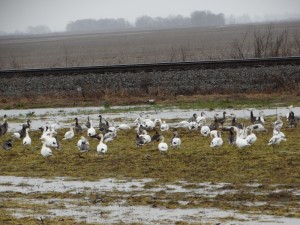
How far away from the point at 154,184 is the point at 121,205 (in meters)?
2.05

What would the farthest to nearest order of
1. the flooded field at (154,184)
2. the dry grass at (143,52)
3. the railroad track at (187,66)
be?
the dry grass at (143,52) → the railroad track at (187,66) → the flooded field at (154,184)

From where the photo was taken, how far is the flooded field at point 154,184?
13977 mm

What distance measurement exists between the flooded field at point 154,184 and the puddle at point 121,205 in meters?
0.02

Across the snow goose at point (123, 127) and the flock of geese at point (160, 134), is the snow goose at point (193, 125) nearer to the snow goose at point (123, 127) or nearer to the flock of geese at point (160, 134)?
the flock of geese at point (160, 134)

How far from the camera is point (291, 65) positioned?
36906 millimetres

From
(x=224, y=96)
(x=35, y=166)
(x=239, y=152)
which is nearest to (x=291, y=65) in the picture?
(x=224, y=96)

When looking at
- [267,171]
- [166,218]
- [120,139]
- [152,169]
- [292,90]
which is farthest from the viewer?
[292,90]

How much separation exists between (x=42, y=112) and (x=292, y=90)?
11.6 metres

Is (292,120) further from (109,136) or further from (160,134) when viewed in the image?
(109,136)

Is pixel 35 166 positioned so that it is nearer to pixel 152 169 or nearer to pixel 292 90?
pixel 152 169

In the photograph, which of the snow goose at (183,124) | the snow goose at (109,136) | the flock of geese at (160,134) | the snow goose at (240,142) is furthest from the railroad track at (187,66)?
the snow goose at (240,142)

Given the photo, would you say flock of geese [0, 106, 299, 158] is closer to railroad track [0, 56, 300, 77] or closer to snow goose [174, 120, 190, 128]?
snow goose [174, 120, 190, 128]

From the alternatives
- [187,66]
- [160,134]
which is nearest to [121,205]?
[160,134]

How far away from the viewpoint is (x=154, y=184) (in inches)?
667
